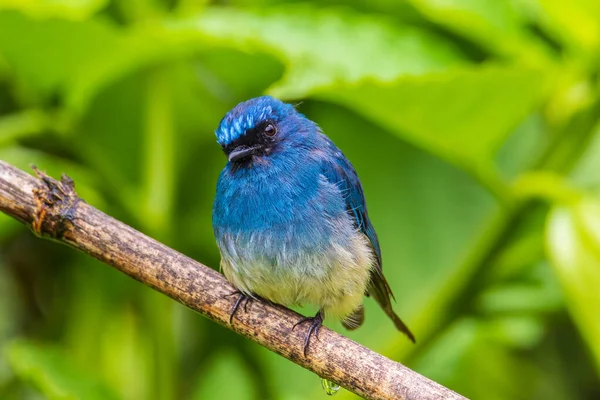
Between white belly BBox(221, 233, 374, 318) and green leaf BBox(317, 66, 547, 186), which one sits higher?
green leaf BBox(317, 66, 547, 186)

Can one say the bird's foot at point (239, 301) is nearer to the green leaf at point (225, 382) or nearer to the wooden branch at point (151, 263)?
the wooden branch at point (151, 263)

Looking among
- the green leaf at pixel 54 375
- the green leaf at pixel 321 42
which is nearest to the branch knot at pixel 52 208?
the green leaf at pixel 321 42

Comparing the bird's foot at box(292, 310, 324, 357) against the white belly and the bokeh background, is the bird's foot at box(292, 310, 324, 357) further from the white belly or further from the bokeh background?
the bokeh background

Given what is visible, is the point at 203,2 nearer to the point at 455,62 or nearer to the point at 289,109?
the point at 289,109

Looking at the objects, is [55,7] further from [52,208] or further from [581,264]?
[581,264]

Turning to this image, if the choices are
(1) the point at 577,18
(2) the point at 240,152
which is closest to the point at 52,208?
(2) the point at 240,152

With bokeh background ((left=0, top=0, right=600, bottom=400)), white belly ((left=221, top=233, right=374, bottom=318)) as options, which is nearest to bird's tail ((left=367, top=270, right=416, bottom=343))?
white belly ((left=221, top=233, right=374, bottom=318))

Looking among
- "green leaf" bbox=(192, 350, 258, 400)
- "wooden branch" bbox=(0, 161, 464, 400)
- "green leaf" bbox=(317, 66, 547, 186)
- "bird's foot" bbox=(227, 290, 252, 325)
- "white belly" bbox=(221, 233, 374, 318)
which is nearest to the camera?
"wooden branch" bbox=(0, 161, 464, 400)

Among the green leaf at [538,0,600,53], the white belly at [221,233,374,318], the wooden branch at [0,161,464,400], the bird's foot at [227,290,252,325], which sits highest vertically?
the green leaf at [538,0,600,53]
